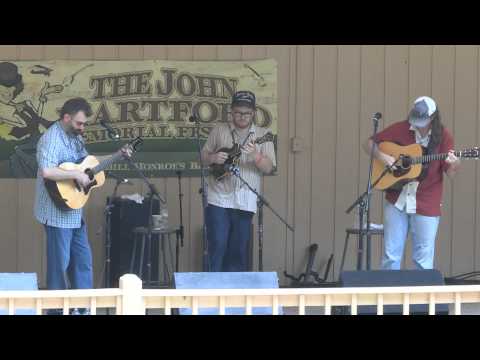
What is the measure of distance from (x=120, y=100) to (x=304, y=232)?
1.85 meters

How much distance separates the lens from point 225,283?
4.49m

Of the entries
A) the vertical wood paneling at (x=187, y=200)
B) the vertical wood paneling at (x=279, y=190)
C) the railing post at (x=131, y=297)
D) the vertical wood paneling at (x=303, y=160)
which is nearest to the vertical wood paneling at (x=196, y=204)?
the vertical wood paneling at (x=187, y=200)

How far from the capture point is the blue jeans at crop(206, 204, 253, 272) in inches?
272

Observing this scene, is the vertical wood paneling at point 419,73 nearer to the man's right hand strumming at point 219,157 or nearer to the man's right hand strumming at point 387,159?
the man's right hand strumming at point 387,159

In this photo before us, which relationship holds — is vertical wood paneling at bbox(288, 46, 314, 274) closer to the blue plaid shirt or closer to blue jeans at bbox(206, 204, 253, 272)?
blue jeans at bbox(206, 204, 253, 272)

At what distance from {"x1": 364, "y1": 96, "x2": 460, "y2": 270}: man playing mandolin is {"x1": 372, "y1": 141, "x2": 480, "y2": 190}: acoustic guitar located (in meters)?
0.04

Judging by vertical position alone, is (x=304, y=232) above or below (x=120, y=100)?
below

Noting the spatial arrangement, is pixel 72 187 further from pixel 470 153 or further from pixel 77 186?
pixel 470 153

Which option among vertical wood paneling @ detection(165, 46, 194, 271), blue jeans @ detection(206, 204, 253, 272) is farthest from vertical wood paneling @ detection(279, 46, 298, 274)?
blue jeans @ detection(206, 204, 253, 272)

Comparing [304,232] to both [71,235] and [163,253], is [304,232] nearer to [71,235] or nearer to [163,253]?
[163,253]

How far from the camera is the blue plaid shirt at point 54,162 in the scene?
6.00 metres

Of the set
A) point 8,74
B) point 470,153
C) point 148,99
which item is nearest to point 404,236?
point 470,153
